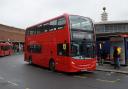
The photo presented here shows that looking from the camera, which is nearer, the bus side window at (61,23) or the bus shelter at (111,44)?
the bus side window at (61,23)

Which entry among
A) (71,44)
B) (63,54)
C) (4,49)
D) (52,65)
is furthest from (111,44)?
(4,49)

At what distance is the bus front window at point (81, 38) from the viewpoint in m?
19.2

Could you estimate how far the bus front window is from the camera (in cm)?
1917

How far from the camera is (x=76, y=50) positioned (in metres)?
19.3

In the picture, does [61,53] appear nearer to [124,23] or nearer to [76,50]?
[76,50]

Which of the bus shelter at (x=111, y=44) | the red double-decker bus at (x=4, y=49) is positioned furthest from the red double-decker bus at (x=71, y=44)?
the red double-decker bus at (x=4, y=49)

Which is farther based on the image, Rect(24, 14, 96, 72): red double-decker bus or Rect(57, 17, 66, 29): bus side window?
Rect(57, 17, 66, 29): bus side window

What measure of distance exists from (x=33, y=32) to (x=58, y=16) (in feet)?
22.4

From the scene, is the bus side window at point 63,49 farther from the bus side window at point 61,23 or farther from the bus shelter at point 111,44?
the bus shelter at point 111,44

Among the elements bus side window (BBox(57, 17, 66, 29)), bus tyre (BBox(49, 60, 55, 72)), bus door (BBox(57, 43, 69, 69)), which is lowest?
bus tyre (BBox(49, 60, 55, 72))

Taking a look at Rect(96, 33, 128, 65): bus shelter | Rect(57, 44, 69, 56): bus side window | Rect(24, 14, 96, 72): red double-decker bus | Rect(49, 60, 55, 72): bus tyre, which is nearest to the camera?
Rect(24, 14, 96, 72): red double-decker bus

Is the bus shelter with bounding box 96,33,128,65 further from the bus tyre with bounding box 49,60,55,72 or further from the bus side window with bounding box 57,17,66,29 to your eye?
the bus side window with bounding box 57,17,66,29

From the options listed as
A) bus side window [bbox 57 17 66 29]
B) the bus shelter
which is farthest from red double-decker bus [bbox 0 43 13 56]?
bus side window [bbox 57 17 66 29]

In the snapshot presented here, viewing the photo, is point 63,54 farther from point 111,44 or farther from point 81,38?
point 111,44
